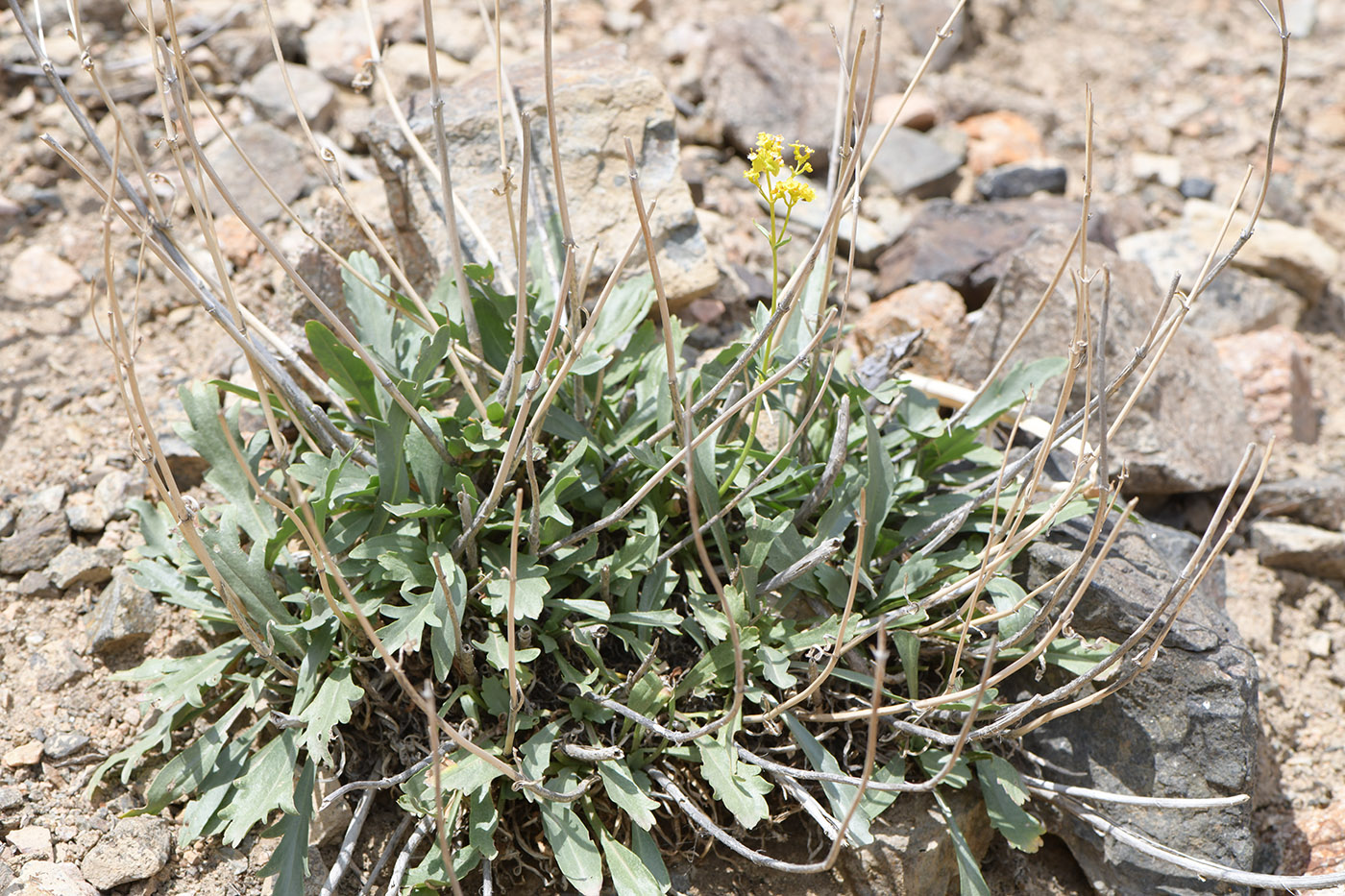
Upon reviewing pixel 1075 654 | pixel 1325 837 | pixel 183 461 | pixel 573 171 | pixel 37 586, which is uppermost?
pixel 573 171

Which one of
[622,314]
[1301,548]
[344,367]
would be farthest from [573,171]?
[1301,548]

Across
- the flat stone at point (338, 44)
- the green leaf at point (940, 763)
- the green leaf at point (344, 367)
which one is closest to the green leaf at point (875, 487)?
the green leaf at point (940, 763)

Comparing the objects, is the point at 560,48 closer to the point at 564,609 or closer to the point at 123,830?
the point at 564,609

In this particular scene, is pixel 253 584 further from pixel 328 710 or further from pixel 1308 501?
A: pixel 1308 501

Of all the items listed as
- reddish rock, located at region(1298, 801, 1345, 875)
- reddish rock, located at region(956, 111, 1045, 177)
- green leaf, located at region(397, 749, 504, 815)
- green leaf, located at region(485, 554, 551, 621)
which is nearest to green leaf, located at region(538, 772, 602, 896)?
green leaf, located at region(397, 749, 504, 815)

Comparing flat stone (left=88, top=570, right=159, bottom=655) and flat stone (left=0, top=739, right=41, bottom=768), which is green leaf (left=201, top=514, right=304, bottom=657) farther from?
flat stone (left=0, top=739, right=41, bottom=768)

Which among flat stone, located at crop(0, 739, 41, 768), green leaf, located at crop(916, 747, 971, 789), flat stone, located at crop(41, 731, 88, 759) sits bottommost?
green leaf, located at crop(916, 747, 971, 789)

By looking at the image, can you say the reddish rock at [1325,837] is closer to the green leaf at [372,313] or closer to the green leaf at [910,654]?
the green leaf at [910,654]
